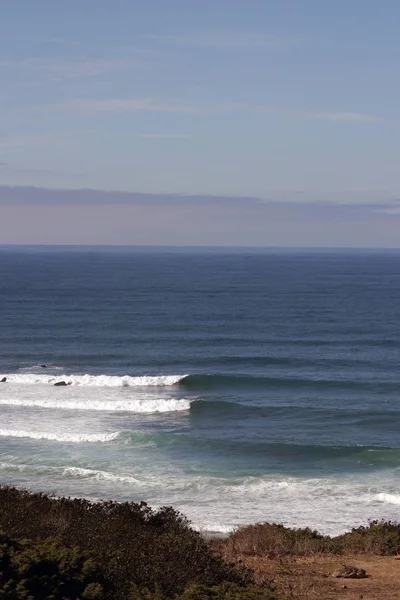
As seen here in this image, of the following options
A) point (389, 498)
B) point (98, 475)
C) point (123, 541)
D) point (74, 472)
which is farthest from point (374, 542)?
point (74, 472)

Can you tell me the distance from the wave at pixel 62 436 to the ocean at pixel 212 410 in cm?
9

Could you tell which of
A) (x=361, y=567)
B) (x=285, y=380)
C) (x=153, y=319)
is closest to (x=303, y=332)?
(x=153, y=319)

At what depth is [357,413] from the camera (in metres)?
38.5

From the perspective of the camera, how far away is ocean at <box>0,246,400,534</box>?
86.3 feet

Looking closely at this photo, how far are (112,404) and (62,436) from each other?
23.4 ft

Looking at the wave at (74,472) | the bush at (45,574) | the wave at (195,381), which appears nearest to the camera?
the bush at (45,574)

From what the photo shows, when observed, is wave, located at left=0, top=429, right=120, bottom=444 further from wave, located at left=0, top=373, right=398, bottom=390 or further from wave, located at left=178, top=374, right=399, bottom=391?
wave, located at left=178, top=374, right=399, bottom=391

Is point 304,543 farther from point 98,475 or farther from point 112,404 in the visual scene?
point 112,404

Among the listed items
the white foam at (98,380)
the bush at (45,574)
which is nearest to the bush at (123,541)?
the bush at (45,574)

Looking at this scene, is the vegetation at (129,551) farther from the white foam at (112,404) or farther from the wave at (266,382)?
the wave at (266,382)

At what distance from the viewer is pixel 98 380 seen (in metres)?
46.5

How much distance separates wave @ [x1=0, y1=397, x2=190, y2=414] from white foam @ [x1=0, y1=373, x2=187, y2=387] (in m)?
4.69

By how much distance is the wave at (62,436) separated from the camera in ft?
109

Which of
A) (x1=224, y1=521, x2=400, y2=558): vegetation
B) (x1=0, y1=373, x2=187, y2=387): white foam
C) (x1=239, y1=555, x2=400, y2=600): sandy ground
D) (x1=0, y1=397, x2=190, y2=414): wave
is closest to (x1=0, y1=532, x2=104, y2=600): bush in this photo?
(x1=239, y1=555, x2=400, y2=600): sandy ground
